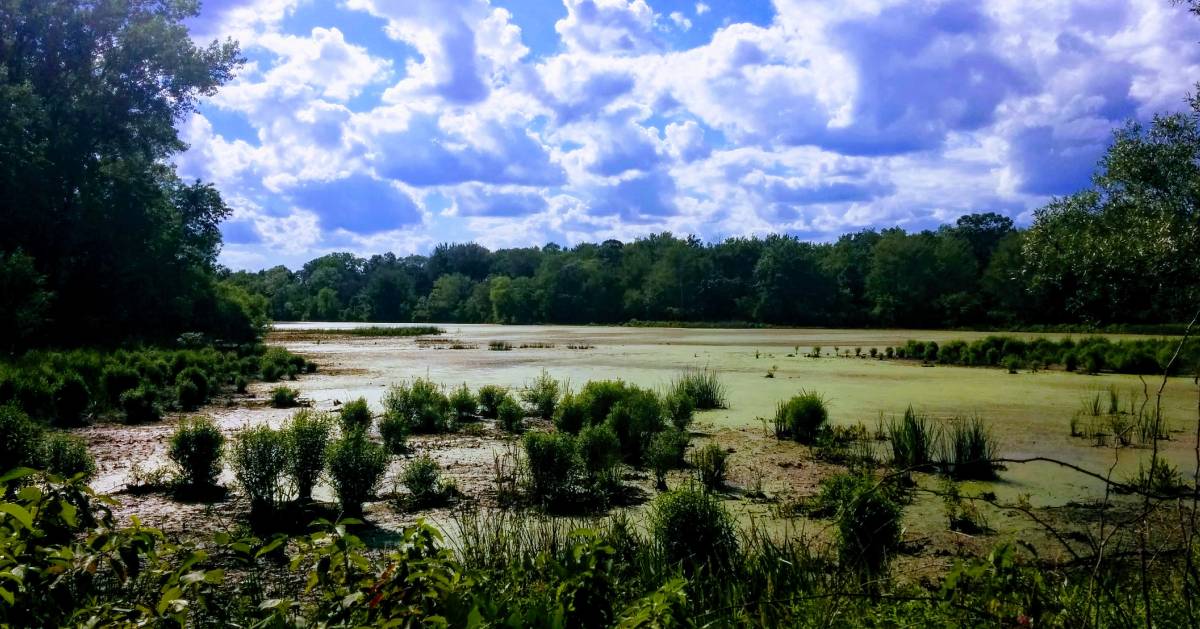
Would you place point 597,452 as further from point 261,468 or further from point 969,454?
point 969,454

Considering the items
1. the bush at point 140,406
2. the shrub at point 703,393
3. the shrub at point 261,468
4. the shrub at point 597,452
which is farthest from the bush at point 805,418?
the bush at point 140,406

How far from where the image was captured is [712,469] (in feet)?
30.2

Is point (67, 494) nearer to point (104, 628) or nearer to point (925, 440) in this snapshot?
point (104, 628)

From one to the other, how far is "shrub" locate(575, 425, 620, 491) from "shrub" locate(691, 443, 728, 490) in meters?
1.07

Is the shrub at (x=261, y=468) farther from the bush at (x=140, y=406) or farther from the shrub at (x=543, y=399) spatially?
the bush at (x=140, y=406)

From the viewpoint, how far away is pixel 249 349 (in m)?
33.8

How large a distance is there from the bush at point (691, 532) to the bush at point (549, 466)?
9.63ft

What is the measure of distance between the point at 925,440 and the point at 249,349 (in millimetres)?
30864

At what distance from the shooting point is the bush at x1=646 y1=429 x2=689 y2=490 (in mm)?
9602

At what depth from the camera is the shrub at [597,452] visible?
9.40m

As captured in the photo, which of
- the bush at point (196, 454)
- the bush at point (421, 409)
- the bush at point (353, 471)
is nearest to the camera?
the bush at point (353, 471)

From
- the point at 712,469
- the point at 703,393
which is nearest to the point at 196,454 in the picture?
the point at 712,469

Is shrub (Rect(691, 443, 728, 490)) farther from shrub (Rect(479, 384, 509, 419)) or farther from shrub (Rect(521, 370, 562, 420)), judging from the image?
shrub (Rect(479, 384, 509, 419))

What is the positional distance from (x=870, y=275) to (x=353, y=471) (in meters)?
85.5
